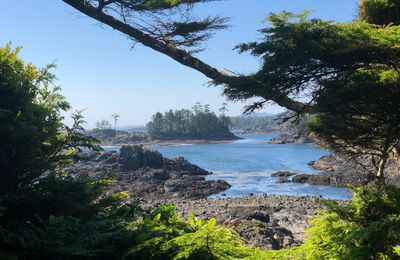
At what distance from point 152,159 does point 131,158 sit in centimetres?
240

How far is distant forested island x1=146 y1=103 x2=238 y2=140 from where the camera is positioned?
111m

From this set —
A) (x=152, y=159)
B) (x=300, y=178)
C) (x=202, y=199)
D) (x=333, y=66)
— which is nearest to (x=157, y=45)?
(x=333, y=66)

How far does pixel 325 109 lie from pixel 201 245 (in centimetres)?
360

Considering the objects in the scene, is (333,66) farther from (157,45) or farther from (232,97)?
(157,45)

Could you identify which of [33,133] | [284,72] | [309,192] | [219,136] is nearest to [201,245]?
[33,133]

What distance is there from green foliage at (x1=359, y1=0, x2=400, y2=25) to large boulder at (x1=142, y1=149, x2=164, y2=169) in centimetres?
3783

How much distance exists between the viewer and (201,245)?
2.54m

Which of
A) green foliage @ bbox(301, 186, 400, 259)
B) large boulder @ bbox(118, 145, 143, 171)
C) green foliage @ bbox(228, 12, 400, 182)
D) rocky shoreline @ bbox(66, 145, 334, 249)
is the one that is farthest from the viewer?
large boulder @ bbox(118, 145, 143, 171)

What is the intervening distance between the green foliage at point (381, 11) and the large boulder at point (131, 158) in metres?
37.4

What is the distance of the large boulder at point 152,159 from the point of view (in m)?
43.4

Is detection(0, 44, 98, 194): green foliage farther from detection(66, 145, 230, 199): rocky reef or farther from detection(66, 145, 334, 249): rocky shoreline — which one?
detection(66, 145, 230, 199): rocky reef

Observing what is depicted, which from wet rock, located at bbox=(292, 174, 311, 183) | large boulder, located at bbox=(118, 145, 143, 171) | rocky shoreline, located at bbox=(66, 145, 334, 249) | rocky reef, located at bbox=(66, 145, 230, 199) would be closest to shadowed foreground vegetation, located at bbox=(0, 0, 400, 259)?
rocky shoreline, located at bbox=(66, 145, 334, 249)

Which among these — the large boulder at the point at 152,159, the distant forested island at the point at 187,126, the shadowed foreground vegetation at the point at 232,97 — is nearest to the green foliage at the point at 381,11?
the shadowed foreground vegetation at the point at 232,97

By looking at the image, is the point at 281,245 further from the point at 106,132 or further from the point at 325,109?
the point at 106,132
